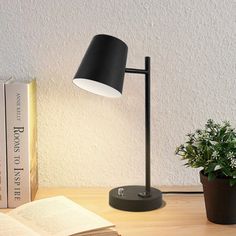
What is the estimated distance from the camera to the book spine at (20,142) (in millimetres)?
1200

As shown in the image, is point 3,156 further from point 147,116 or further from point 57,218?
point 147,116

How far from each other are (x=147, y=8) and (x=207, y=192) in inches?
21.1

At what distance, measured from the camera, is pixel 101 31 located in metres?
1.36

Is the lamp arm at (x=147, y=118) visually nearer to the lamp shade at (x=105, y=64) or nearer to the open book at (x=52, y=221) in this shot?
the lamp shade at (x=105, y=64)

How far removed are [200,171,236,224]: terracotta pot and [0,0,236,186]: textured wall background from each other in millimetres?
307

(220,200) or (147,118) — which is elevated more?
(147,118)

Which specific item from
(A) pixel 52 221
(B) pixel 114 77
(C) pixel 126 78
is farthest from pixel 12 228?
(C) pixel 126 78

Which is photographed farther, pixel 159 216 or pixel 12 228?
pixel 159 216

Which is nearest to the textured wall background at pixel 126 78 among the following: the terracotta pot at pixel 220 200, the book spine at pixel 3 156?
the book spine at pixel 3 156

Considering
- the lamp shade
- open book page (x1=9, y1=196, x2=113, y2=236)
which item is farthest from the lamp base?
the lamp shade

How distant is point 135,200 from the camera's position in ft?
3.97

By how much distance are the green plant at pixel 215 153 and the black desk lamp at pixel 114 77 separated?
15 cm

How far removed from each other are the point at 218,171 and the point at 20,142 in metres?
0.48

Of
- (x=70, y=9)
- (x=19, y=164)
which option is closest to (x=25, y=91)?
(x=19, y=164)
